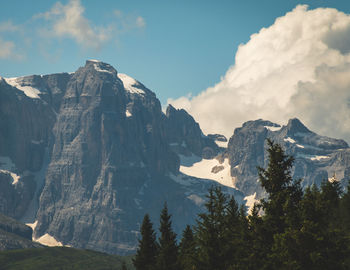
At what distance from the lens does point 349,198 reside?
370 ft

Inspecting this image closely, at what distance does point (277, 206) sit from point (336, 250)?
663cm

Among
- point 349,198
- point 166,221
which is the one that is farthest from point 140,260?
point 349,198

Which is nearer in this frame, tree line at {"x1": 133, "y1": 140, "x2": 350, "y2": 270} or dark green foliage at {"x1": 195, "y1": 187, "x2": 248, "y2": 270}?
tree line at {"x1": 133, "y1": 140, "x2": 350, "y2": 270}

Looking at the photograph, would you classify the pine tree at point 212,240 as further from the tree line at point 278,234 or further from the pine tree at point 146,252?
the pine tree at point 146,252

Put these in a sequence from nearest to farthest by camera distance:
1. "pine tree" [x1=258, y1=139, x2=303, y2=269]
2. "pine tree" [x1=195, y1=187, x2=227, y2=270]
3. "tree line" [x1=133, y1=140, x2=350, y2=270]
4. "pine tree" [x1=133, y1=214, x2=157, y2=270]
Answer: "tree line" [x1=133, y1=140, x2=350, y2=270] < "pine tree" [x1=258, y1=139, x2=303, y2=269] < "pine tree" [x1=195, y1=187, x2=227, y2=270] < "pine tree" [x1=133, y1=214, x2=157, y2=270]

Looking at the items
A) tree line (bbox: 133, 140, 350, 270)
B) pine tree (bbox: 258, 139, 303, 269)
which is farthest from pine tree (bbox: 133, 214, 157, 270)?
pine tree (bbox: 258, 139, 303, 269)

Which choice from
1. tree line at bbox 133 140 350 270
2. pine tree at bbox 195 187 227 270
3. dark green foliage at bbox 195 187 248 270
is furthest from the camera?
pine tree at bbox 195 187 227 270

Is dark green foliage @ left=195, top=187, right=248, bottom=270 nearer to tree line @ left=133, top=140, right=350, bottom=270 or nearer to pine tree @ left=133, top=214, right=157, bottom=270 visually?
tree line @ left=133, top=140, right=350, bottom=270

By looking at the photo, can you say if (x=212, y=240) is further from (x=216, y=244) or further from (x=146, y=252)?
(x=146, y=252)

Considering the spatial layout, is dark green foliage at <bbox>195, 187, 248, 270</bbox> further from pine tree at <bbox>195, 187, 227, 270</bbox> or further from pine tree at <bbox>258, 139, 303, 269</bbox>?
A: pine tree at <bbox>258, 139, 303, 269</bbox>

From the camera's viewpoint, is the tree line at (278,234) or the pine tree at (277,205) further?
the pine tree at (277,205)

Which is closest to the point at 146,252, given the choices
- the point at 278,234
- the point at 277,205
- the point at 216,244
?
the point at 216,244

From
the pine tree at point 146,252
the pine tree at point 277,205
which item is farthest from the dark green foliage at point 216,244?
the pine tree at point 146,252

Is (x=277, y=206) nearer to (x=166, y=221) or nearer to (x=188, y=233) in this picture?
(x=166, y=221)
